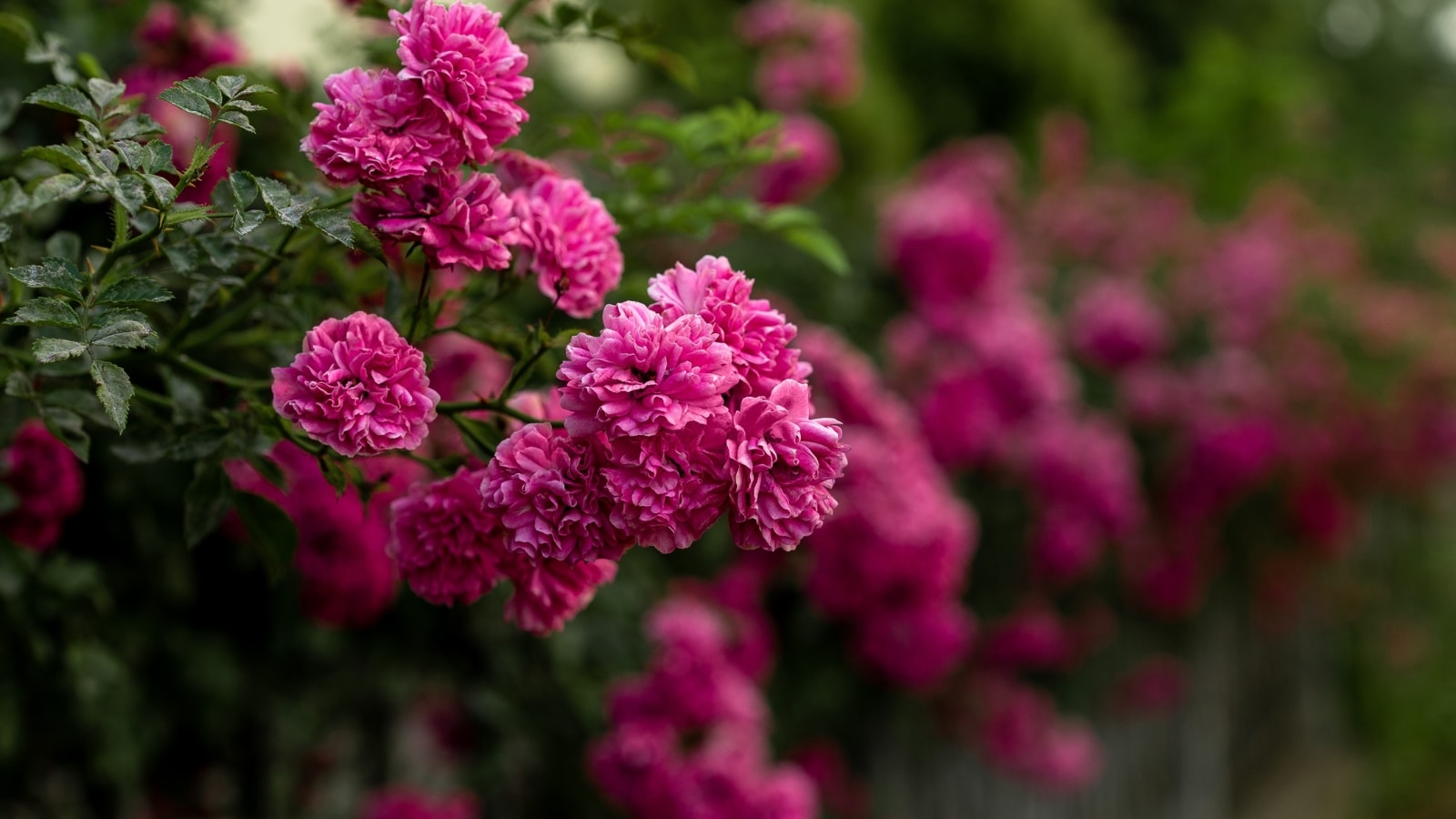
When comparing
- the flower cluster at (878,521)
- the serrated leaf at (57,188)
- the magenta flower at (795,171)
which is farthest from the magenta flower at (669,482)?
the magenta flower at (795,171)

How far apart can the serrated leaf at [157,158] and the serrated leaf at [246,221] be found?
0.06 m

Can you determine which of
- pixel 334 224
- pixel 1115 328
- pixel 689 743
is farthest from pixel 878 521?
pixel 1115 328

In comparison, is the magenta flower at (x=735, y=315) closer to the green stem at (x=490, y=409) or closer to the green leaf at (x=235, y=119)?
the green stem at (x=490, y=409)

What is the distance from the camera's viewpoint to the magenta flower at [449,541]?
38.1 inches

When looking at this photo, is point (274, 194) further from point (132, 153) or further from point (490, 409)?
point (490, 409)

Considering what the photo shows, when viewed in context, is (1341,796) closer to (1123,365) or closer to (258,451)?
(1123,365)

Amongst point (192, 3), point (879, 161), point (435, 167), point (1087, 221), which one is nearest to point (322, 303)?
point (435, 167)

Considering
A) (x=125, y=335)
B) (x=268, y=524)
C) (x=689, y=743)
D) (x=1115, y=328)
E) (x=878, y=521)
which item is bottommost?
(x=1115, y=328)

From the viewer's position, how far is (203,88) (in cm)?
89

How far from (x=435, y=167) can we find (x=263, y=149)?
37.9 inches

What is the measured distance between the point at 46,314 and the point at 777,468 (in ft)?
1.62

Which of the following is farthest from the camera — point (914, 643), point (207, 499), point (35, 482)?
point (914, 643)

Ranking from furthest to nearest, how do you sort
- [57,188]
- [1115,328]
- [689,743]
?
1. [1115,328]
2. [689,743]
3. [57,188]

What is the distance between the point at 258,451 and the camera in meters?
1.01
